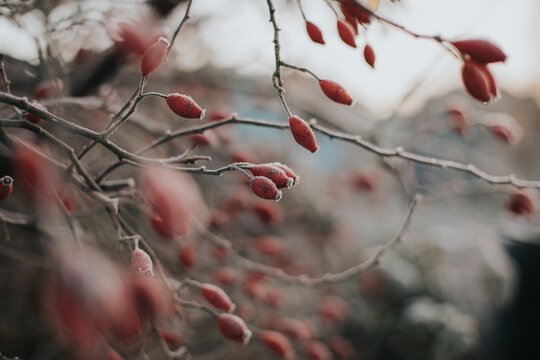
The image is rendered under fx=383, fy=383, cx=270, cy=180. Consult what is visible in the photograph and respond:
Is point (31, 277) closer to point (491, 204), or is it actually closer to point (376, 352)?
point (376, 352)

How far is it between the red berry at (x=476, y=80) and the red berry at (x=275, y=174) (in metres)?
0.43

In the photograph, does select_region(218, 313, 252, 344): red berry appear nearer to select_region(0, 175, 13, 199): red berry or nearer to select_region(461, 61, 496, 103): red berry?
select_region(0, 175, 13, 199): red berry

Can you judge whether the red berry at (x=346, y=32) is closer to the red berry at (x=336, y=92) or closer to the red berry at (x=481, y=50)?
the red berry at (x=336, y=92)

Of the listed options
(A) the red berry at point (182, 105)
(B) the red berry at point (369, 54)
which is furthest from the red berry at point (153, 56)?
(B) the red berry at point (369, 54)

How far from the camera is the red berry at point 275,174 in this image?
747 millimetres

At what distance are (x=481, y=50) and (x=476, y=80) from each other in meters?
0.06

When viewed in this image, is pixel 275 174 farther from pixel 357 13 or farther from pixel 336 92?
pixel 357 13

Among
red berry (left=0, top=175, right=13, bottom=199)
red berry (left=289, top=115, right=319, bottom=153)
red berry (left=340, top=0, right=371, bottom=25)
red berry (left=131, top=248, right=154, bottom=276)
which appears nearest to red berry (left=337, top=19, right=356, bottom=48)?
red berry (left=340, top=0, right=371, bottom=25)

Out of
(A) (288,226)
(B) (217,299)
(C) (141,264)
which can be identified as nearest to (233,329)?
(B) (217,299)

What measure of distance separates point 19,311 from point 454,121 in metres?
2.66

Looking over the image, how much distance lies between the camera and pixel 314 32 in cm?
88

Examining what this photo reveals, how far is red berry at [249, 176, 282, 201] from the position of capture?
2.37 ft

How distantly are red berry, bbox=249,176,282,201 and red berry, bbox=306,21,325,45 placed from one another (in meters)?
0.37

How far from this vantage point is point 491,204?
40.9 ft
